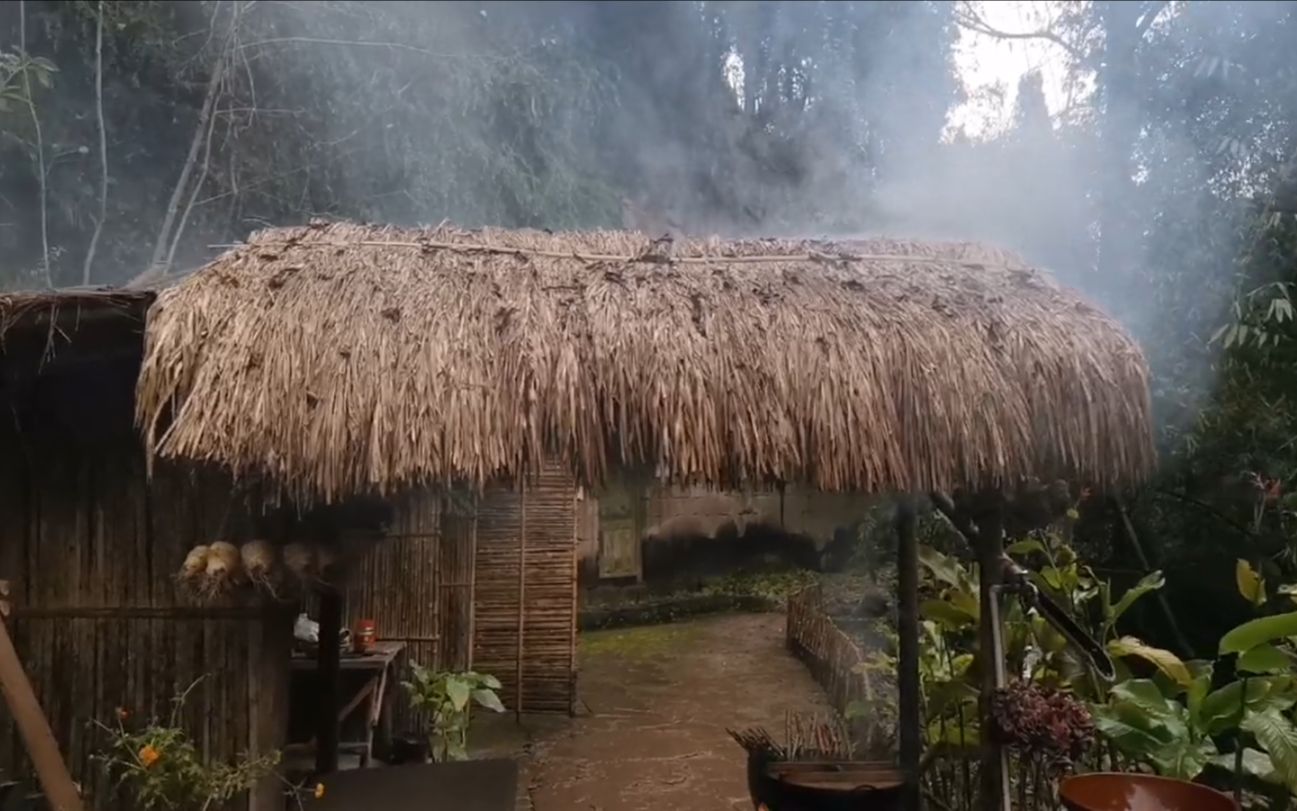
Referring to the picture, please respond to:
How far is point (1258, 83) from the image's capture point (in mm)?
5043

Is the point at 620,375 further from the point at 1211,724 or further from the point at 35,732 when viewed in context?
the point at 1211,724

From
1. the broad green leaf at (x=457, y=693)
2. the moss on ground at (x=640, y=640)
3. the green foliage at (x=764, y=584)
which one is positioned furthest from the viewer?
the green foliage at (x=764, y=584)

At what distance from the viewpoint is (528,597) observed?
700cm

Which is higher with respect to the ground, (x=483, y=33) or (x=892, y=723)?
(x=483, y=33)

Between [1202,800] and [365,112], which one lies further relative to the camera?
[365,112]

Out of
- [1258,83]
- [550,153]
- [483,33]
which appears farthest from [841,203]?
[1258,83]

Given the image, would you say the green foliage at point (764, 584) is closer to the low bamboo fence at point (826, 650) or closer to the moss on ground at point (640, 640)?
the moss on ground at point (640, 640)

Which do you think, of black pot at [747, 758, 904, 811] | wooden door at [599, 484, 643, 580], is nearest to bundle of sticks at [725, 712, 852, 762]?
black pot at [747, 758, 904, 811]

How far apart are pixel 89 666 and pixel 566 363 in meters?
1.92

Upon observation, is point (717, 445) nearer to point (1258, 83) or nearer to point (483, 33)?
point (1258, 83)

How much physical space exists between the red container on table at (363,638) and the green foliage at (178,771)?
2394 mm

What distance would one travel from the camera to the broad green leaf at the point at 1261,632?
3.18 metres

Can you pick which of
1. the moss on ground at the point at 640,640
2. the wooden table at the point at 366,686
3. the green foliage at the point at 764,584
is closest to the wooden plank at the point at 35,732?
the wooden table at the point at 366,686

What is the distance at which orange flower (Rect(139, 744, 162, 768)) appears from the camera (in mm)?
2840
